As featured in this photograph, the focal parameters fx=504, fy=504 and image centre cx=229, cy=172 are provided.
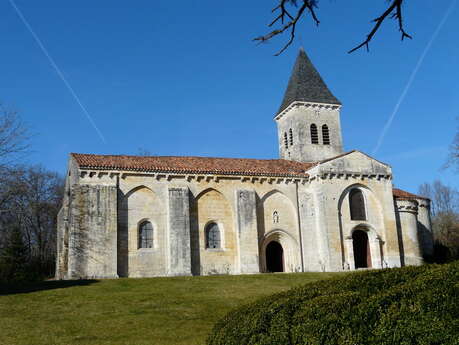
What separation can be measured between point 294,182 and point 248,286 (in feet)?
40.8

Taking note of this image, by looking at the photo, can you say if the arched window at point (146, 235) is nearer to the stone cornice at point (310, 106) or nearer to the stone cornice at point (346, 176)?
the stone cornice at point (346, 176)

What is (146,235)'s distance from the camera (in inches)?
1203

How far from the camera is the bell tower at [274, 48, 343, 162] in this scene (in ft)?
129

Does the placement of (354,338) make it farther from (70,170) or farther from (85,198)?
(70,170)

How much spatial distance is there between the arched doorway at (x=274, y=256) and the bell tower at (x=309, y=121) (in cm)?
805

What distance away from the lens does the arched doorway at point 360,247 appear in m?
34.3

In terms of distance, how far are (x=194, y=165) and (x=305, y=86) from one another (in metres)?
13.8

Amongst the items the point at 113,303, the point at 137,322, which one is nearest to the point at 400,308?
the point at 137,322

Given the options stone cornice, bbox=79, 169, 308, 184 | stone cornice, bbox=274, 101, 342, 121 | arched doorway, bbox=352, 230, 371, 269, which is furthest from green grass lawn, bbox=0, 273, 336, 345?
stone cornice, bbox=274, 101, 342, 121

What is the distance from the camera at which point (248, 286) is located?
2327 centimetres

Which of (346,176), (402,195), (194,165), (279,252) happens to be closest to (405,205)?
(402,195)

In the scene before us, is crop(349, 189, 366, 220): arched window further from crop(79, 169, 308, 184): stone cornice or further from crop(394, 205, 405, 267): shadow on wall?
crop(79, 169, 308, 184): stone cornice

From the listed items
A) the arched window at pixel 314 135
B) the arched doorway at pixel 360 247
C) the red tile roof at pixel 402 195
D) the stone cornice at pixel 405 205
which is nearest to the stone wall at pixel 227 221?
the arched doorway at pixel 360 247

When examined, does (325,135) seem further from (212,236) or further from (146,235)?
(146,235)
